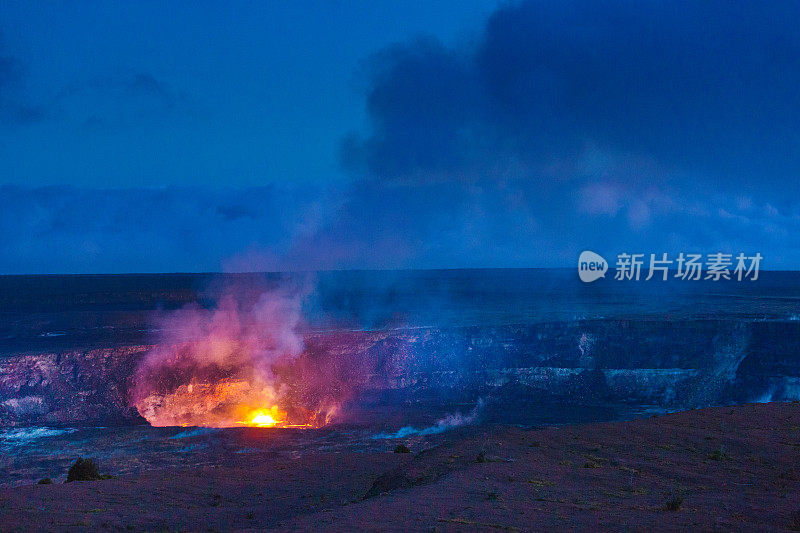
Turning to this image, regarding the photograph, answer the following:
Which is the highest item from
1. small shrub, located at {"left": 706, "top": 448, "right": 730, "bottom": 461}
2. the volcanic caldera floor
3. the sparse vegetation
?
small shrub, located at {"left": 706, "top": 448, "right": 730, "bottom": 461}

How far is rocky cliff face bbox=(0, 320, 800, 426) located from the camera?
119ft

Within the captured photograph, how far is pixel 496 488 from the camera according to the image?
16.1 metres

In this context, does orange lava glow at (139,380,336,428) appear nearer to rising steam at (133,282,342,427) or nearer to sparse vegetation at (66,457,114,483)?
rising steam at (133,282,342,427)

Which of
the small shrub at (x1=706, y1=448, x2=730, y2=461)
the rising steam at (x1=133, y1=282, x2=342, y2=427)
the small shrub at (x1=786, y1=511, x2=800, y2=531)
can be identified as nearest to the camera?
the small shrub at (x1=786, y1=511, x2=800, y2=531)

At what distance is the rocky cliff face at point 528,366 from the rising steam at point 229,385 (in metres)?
1.49

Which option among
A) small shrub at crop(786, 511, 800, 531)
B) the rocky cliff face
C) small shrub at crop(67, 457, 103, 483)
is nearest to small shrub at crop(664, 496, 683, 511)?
small shrub at crop(786, 511, 800, 531)

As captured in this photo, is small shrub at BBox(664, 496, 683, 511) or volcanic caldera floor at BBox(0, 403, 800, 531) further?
small shrub at BBox(664, 496, 683, 511)

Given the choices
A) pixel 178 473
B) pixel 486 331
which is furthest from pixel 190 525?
pixel 486 331

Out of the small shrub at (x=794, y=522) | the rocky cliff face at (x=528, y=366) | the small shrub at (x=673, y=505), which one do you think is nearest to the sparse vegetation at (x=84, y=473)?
the rocky cliff face at (x=528, y=366)

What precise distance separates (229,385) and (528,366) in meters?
21.8

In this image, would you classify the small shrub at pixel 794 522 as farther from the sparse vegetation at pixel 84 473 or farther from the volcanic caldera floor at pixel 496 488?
the sparse vegetation at pixel 84 473

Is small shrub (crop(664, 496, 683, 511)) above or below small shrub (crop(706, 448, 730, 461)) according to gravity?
below

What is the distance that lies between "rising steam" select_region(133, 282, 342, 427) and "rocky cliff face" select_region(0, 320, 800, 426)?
1.49 m

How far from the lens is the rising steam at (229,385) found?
116 ft
